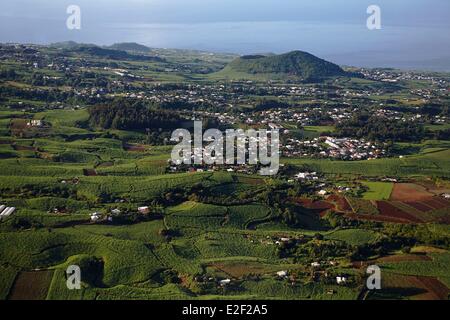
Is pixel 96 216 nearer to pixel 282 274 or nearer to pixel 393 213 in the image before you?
pixel 282 274

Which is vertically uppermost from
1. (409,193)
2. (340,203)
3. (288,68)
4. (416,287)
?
(288,68)

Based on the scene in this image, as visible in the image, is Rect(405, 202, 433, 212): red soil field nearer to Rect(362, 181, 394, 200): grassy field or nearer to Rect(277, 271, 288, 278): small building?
Rect(362, 181, 394, 200): grassy field

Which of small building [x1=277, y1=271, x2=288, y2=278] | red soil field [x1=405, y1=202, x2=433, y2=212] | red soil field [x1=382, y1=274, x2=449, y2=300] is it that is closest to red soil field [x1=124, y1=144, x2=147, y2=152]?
red soil field [x1=405, y1=202, x2=433, y2=212]

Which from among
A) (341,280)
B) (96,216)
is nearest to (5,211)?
(96,216)

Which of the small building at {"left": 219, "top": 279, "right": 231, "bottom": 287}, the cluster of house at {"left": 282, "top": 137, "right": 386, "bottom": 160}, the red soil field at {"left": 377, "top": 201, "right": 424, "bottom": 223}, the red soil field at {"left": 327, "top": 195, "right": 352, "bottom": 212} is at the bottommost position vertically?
the small building at {"left": 219, "top": 279, "right": 231, "bottom": 287}

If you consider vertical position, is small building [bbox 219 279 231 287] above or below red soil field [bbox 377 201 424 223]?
below

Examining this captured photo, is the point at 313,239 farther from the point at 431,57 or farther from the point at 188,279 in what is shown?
the point at 431,57
